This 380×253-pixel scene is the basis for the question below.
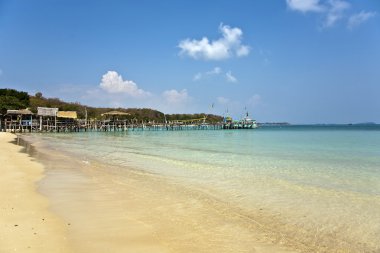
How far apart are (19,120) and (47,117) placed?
23.3 ft

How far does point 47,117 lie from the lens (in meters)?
61.8

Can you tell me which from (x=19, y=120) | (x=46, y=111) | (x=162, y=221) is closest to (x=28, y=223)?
(x=162, y=221)

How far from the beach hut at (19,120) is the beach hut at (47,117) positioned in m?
1.58

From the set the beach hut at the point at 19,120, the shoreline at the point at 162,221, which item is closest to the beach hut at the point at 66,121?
the beach hut at the point at 19,120

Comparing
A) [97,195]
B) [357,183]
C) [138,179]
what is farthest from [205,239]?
[357,183]

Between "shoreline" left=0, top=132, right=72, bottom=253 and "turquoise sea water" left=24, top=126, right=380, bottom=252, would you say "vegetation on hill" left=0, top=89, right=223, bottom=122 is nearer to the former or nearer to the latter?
"turquoise sea water" left=24, top=126, right=380, bottom=252

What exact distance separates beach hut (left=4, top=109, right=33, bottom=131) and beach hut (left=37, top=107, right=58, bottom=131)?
5.17 feet

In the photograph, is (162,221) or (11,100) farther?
(11,100)

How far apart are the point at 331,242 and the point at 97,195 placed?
16.0ft

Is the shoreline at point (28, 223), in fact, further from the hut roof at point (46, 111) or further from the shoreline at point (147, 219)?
the hut roof at point (46, 111)

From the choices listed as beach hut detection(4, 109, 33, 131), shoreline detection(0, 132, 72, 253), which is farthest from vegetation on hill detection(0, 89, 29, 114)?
shoreline detection(0, 132, 72, 253)

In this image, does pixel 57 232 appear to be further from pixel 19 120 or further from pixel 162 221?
pixel 19 120

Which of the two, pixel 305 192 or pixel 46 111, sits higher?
pixel 46 111

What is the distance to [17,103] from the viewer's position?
200ft
